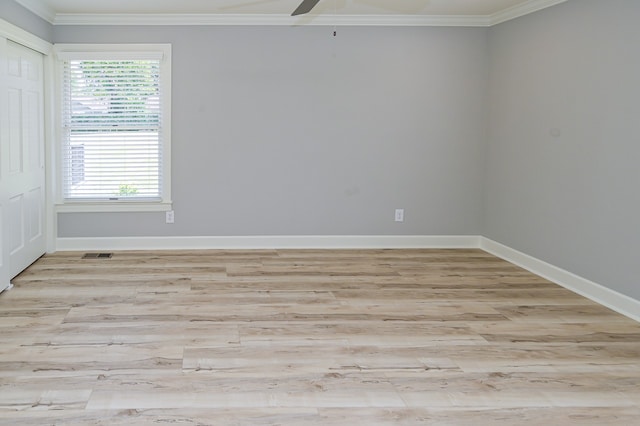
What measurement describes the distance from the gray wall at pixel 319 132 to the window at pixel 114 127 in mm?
124

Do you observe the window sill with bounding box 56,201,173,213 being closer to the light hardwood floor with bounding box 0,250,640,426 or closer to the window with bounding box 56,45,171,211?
the window with bounding box 56,45,171,211

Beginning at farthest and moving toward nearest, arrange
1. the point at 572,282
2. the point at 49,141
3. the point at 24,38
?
1. the point at 49,141
2. the point at 24,38
3. the point at 572,282

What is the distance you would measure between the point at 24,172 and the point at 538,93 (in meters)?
4.55

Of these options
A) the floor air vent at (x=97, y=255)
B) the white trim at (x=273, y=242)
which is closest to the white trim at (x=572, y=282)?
the white trim at (x=273, y=242)

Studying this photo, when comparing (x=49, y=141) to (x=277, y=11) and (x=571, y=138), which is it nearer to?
(x=277, y=11)

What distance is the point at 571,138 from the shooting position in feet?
16.7

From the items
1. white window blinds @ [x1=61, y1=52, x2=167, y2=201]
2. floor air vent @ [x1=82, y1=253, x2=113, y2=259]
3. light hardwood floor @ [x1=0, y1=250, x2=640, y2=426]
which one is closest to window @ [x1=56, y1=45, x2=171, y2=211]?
A: white window blinds @ [x1=61, y1=52, x2=167, y2=201]

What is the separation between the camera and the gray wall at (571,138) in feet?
14.5

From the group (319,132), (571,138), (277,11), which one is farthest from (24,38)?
(571,138)

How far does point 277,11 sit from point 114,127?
1974mm

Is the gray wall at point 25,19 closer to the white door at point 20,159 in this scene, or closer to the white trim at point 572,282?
the white door at point 20,159

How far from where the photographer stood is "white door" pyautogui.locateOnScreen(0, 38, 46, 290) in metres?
4.83

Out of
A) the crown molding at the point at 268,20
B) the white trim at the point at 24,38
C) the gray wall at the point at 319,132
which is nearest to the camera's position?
the white trim at the point at 24,38

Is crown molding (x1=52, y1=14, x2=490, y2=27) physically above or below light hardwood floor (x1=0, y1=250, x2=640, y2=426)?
above
